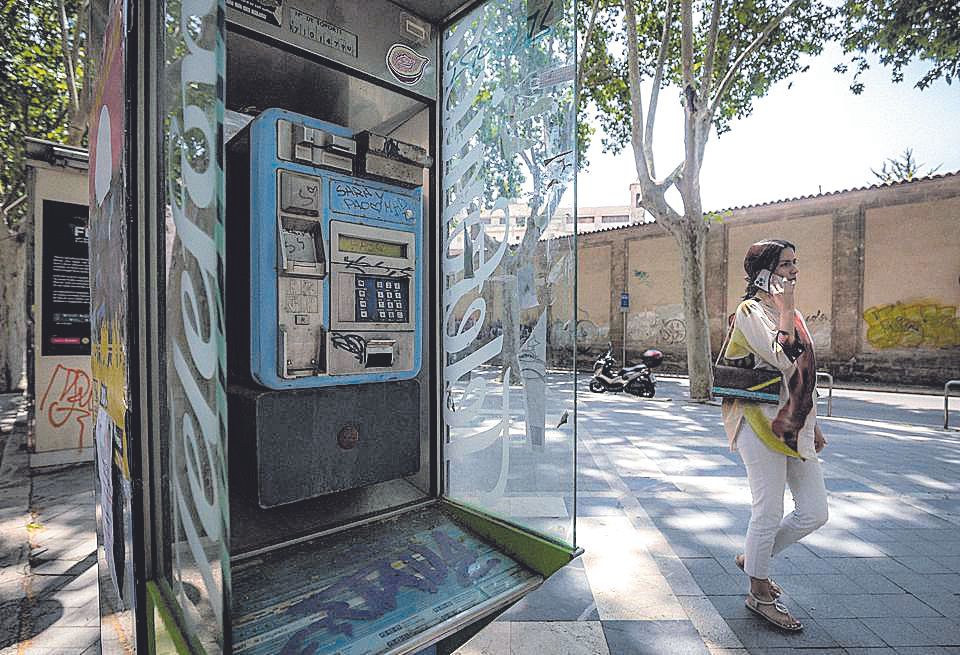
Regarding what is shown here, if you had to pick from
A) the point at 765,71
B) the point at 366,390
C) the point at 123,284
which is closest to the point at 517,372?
the point at 366,390

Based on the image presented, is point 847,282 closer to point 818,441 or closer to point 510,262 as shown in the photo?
point 818,441

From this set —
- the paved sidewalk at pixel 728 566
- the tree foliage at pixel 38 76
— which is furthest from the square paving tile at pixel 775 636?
the tree foliage at pixel 38 76

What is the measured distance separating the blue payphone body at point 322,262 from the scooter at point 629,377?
24.3 feet

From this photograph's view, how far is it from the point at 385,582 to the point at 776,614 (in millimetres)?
1464

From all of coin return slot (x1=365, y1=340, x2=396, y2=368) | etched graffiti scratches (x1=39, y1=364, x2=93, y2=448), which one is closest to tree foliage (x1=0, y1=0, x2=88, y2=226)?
etched graffiti scratches (x1=39, y1=364, x2=93, y2=448)

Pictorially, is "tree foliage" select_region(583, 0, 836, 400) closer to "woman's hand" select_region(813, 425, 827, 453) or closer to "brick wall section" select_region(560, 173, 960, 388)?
"brick wall section" select_region(560, 173, 960, 388)

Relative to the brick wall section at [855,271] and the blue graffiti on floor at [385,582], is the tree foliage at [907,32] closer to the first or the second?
the brick wall section at [855,271]

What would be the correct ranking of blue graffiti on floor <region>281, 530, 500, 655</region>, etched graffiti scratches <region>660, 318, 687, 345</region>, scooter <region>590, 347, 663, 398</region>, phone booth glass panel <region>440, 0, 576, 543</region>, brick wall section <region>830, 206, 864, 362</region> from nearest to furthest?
blue graffiti on floor <region>281, 530, 500, 655</region>
phone booth glass panel <region>440, 0, 576, 543</region>
scooter <region>590, 347, 663, 398</region>
brick wall section <region>830, 206, 864, 362</region>
etched graffiti scratches <region>660, 318, 687, 345</region>

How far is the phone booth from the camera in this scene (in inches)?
45.4

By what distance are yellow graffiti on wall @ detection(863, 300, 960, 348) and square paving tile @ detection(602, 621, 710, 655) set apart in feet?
34.1

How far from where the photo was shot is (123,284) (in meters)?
1.31

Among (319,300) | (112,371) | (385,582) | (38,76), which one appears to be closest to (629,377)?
(385,582)

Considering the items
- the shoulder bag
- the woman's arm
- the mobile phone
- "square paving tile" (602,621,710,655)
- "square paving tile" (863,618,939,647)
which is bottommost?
"square paving tile" (863,618,939,647)

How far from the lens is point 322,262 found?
168cm
